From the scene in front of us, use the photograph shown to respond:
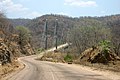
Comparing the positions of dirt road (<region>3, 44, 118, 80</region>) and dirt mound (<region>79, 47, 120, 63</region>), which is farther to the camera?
dirt mound (<region>79, 47, 120, 63</region>)

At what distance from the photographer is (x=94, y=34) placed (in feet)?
269

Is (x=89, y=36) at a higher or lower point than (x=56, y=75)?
higher

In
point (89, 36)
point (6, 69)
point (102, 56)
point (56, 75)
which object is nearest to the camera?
point (56, 75)

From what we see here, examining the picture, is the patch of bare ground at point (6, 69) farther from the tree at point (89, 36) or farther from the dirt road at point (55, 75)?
the tree at point (89, 36)

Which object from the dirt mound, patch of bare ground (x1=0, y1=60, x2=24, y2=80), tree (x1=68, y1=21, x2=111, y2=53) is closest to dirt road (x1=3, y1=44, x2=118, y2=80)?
patch of bare ground (x1=0, y1=60, x2=24, y2=80)

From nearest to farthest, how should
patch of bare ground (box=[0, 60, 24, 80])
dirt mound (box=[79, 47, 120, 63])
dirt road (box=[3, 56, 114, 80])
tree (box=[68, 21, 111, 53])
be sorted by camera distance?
dirt road (box=[3, 56, 114, 80]) → patch of bare ground (box=[0, 60, 24, 80]) → dirt mound (box=[79, 47, 120, 63]) → tree (box=[68, 21, 111, 53])

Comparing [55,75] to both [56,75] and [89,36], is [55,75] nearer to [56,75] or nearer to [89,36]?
[56,75]

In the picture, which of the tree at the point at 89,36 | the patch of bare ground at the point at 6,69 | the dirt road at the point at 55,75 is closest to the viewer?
the dirt road at the point at 55,75

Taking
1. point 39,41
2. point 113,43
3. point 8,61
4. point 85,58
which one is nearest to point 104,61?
point 85,58

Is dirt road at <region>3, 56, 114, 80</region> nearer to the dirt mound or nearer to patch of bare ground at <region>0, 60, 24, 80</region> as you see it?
patch of bare ground at <region>0, 60, 24, 80</region>

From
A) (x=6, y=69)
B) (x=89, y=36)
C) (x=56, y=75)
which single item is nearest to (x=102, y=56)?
(x=6, y=69)

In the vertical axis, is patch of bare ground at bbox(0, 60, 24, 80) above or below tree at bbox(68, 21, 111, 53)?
below

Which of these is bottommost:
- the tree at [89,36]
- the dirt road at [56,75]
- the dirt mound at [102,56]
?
the dirt road at [56,75]

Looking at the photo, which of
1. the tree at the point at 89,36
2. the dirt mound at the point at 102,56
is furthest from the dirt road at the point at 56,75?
the tree at the point at 89,36
